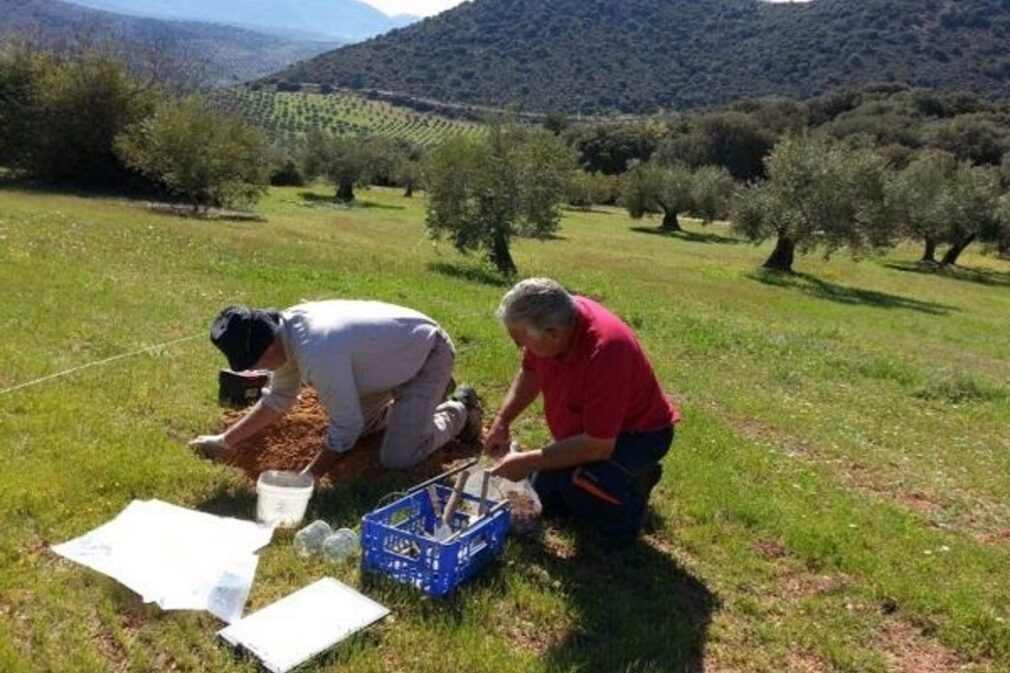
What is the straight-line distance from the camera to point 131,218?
3033 centimetres

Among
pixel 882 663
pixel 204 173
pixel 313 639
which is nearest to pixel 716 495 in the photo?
pixel 882 663

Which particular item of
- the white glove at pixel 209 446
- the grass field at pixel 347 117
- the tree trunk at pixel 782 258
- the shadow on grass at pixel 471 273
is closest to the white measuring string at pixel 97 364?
the white glove at pixel 209 446

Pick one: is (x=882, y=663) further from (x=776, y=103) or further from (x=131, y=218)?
(x=776, y=103)

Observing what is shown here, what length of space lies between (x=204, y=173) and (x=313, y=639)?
128 ft

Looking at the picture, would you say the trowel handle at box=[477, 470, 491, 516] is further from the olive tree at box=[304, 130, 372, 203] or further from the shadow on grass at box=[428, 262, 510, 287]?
the olive tree at box=[304, 130, 372, 203]

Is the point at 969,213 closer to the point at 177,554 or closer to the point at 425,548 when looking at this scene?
the point at 425,548

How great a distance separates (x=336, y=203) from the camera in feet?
211

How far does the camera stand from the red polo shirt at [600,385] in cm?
550

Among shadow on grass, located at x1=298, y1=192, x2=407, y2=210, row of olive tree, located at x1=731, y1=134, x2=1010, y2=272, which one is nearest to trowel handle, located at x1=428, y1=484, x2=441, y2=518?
row of olive tree, located at x1=731, y1=134, x2=1010, y2=272

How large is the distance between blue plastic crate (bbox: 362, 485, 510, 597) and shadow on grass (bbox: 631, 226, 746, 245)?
55.5 metres

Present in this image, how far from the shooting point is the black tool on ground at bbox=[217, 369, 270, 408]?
8.22 metres

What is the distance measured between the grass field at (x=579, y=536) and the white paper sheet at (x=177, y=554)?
9 centimetres

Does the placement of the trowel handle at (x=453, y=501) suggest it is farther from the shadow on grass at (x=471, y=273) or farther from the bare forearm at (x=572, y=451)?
the shadow on grass at (x=471, y=273)

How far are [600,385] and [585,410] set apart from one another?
21 cm
